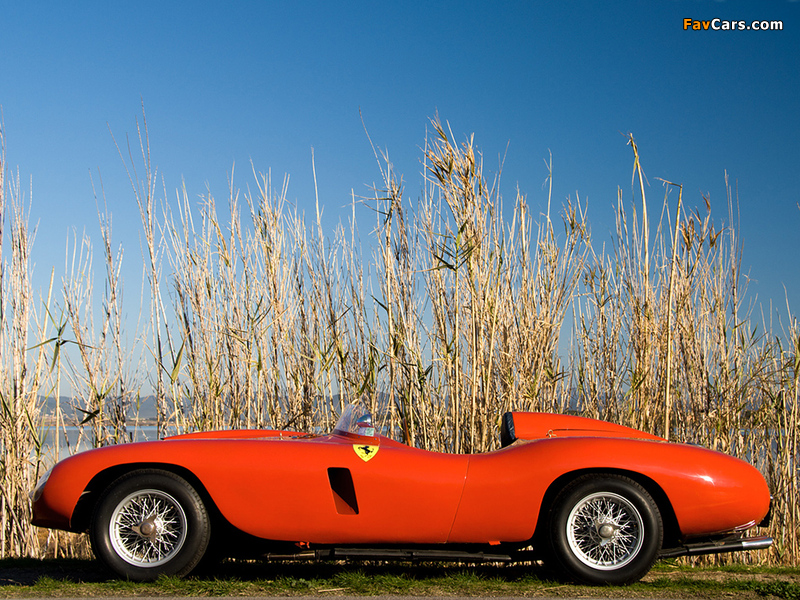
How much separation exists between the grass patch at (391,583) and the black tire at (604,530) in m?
0.08

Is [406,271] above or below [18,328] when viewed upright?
above

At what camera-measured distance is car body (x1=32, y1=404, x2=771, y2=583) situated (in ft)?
9.23

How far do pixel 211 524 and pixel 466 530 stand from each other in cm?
113

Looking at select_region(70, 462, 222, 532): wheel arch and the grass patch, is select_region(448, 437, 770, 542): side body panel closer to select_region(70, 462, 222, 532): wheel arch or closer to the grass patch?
the grass patch

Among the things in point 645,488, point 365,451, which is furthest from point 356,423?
point 645,488

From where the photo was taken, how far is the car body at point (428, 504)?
9.23ft

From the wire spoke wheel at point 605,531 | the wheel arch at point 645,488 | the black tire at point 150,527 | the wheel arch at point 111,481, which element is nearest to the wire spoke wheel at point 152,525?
the black tire at point 150,527

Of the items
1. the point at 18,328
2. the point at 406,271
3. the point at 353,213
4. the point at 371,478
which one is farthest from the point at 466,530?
the point at 18,328

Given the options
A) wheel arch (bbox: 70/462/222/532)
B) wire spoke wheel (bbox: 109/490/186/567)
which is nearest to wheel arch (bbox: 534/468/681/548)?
wheel arch (bbox: 70/462/222/532)

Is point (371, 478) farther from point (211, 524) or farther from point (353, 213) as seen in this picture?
point (353, 213)

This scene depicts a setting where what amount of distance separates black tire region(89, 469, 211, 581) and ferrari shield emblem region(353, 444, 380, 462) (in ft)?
2.35

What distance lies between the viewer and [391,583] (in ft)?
9.41

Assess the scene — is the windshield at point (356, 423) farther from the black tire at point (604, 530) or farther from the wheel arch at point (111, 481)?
the black tire at point (604, 530)

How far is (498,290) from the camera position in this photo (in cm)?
440
